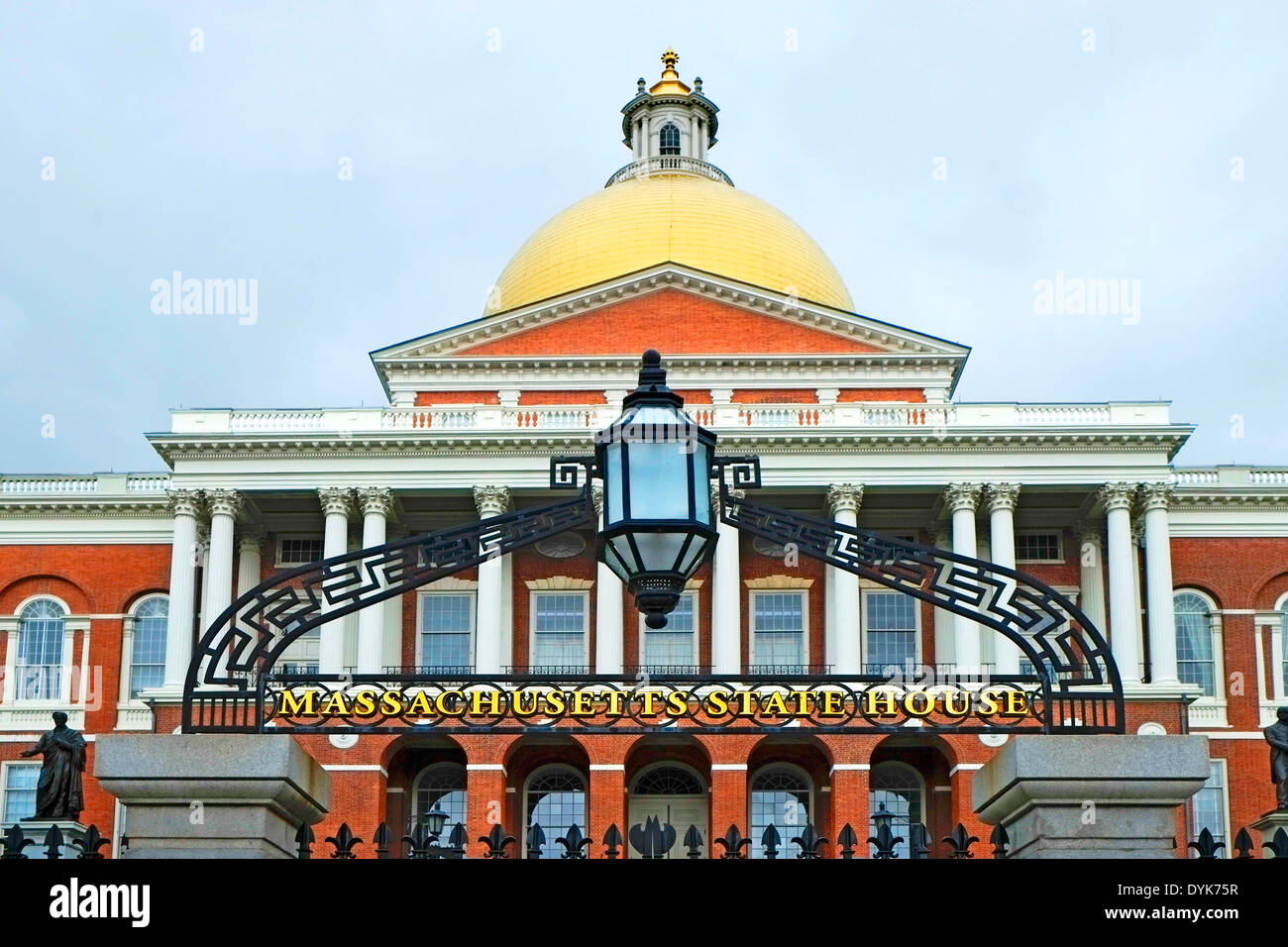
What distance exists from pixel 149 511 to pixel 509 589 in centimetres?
1100

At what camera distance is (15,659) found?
57969 mm

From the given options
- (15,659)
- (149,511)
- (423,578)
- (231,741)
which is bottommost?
(231,741)

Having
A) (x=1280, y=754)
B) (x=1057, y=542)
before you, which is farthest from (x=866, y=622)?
(x=1280, y=754)

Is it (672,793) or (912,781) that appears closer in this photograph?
(912,781)

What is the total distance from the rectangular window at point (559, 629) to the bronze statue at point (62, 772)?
27.3 metres

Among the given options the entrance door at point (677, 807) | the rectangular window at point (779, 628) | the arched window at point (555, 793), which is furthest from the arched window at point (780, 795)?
the arched window at point (555, 793)

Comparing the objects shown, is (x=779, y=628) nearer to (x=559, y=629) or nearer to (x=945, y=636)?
(x=945, y=636)

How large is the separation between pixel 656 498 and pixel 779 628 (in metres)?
47.2

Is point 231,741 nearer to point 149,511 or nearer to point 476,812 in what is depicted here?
point 476,812

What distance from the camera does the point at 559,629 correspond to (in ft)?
182

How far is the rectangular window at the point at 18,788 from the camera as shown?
2194 inches

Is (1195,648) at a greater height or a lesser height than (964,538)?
lesser

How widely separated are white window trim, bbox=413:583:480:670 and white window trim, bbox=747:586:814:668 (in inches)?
283
